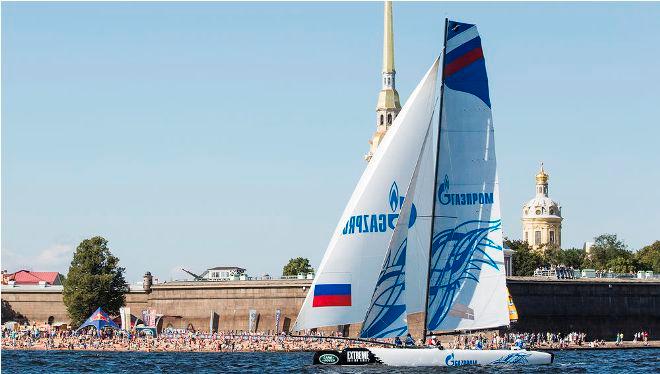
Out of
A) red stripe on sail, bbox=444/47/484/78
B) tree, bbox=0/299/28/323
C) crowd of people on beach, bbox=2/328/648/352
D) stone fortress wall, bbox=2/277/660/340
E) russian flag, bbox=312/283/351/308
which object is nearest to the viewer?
russian flag, bbox=312/283/351/308

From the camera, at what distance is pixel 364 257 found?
48125 millimetres

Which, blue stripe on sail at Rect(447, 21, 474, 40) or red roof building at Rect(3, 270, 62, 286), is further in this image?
red roof building at Rect(3, 270, 62, 286)

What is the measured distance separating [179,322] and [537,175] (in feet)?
290

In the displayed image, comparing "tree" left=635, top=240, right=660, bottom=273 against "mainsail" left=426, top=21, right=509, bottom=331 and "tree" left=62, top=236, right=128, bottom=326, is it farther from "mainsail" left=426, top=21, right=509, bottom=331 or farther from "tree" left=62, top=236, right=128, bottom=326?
"mainsail" left=426, top=21, right=509, bottom=331

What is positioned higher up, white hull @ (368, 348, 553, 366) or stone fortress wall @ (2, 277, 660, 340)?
stone fortress wall @ (2, 277, 660, 340)

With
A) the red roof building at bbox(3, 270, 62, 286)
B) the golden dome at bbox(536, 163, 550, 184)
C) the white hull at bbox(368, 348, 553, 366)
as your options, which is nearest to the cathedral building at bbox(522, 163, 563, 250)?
the golden dome at bbox(536, 163, 550, 184)

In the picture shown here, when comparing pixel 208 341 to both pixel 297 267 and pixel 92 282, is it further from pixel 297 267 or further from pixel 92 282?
pixel 297 267

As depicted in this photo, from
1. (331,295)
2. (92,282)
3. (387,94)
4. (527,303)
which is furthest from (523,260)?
(331,295)

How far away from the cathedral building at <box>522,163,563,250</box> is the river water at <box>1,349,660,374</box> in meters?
106

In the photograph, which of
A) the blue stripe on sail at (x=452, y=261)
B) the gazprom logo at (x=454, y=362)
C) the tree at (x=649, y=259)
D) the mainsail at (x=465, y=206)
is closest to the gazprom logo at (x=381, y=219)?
the mainsail at (x=465, y=206)

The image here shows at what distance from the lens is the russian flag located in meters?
47.5

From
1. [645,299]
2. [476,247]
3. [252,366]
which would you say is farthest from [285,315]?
[476,247]

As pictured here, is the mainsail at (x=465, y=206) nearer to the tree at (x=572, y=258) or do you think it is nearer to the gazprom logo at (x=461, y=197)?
→ the gazprom logo at (x=461, y=197)

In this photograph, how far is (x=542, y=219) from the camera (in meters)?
190
